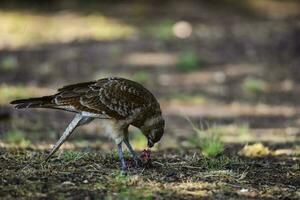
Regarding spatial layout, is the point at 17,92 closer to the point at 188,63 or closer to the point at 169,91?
the point at 169,91

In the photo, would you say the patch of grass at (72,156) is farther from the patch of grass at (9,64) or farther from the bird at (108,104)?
the patch of grass at (9,64)

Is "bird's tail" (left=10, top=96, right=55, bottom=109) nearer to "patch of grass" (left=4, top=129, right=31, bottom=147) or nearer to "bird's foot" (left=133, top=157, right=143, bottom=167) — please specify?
"bird's foot" (left=133, top=157, right=143, bottom=167)

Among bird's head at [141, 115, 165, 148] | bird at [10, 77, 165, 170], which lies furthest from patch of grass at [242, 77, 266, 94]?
bird at [10, 77, 165, 170]

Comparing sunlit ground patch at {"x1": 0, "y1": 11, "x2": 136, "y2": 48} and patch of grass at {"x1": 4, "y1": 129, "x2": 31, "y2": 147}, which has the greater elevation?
sunlit ground patch at {"x1": 0, "y1": 11, "x2": 136, "y2": 48}

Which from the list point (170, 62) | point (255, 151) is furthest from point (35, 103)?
point (170, 62)

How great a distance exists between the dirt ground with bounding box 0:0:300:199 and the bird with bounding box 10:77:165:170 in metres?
0.40

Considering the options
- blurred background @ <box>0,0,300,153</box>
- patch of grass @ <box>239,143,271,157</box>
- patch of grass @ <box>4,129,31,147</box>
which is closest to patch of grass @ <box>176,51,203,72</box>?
blurred background @ <box>0,0,300,153</box>

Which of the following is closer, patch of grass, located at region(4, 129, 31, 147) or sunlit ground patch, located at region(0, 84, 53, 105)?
patch of grass, located at region(4, 129, 31, 147)

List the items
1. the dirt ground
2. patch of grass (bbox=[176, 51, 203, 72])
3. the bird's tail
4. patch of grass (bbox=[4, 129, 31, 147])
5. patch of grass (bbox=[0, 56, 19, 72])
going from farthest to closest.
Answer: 1. patch of grass (bbox=[176, 51, 203, 72])
2. patch of grass (bbox=[0, 56, 19, 72])
3. patch of grass (bbox=[4, 129, 31, 147])
4. the bird's tail
5. the dirt ground

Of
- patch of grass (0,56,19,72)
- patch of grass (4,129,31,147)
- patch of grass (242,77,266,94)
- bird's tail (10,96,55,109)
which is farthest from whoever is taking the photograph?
patch of grass (0,56,19,72)

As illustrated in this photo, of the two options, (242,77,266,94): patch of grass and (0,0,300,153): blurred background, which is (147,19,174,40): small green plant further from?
(242,77,266,94): patch of grass

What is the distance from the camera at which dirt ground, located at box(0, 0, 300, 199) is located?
6.23 metres

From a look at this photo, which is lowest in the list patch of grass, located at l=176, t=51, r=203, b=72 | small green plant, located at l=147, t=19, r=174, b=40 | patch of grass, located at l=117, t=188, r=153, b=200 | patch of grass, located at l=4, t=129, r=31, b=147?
patch of grass, located at l=117, t=188, r=153, b=200

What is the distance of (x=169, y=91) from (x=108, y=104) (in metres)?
7.33
